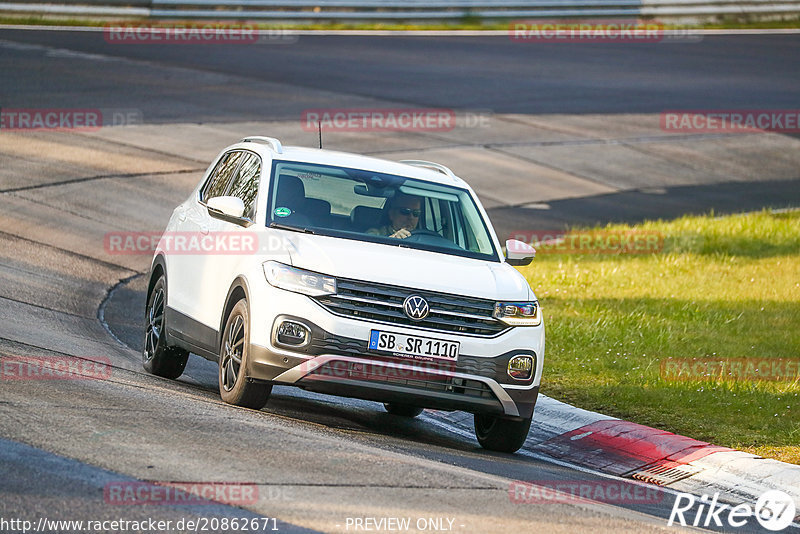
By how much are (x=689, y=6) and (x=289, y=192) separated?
35.2 m

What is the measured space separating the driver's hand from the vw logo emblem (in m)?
1.04

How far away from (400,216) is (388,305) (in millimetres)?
1315

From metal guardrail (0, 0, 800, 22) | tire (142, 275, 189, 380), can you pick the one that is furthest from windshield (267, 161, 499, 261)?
metal guardrail (0, 0, 800, 22)

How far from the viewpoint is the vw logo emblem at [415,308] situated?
8.21 meters

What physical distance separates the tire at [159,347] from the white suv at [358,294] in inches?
3.2

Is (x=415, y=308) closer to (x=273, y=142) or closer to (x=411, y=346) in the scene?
(x=411, y=346)

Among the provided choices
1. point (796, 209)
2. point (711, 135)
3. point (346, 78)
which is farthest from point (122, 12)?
point (796, 209)

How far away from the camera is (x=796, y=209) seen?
2212 cm

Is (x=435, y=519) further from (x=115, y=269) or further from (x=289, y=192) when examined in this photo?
(x=115, y=269)

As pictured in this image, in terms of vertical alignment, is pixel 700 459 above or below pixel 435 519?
below

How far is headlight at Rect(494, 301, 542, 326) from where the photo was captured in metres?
8.49

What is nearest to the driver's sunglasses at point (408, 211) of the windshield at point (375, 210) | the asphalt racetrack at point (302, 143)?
the windshield at point (375, 210)

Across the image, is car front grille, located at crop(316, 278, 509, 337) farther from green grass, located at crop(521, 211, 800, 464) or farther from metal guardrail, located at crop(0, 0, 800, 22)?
metal guardrail, located at crop(0, 0, 800, 22)

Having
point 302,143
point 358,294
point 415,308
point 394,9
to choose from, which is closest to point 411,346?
point 415,308
